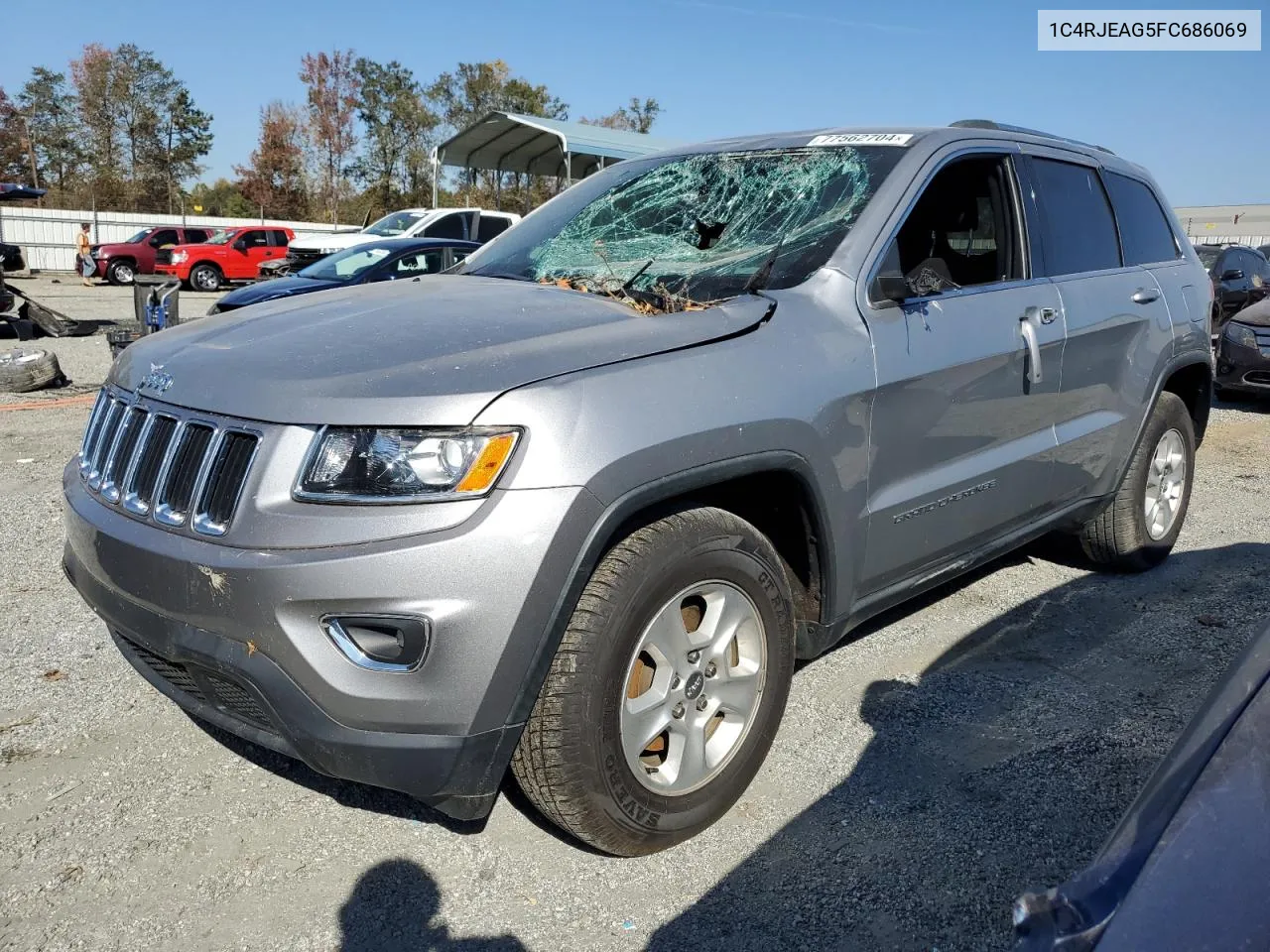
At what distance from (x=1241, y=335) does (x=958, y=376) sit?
27.5 ft

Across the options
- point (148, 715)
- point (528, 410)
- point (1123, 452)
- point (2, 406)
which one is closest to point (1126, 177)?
point (1123, 452)

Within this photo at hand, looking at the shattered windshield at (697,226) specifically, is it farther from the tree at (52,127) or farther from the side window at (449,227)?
the tree at (52,127)

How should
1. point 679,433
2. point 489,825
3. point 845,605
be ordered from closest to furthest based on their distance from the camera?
point 679,433, point 489,825, point 845,605

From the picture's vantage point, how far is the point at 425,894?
8.28ft

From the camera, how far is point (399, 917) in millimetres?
2443

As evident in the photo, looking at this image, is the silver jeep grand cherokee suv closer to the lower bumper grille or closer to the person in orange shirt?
the lower bumper grille

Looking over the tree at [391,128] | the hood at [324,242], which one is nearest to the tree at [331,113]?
the tree at [391,128]

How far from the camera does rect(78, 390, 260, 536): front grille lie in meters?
2.30

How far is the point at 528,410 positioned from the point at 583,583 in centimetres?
40

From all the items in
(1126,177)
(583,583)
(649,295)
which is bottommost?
(583,583)

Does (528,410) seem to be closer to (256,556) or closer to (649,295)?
(256,556)

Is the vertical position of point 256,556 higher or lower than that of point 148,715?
higher

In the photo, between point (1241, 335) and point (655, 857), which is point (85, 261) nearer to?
point (1241, 335)

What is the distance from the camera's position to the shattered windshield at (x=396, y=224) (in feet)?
68.4
